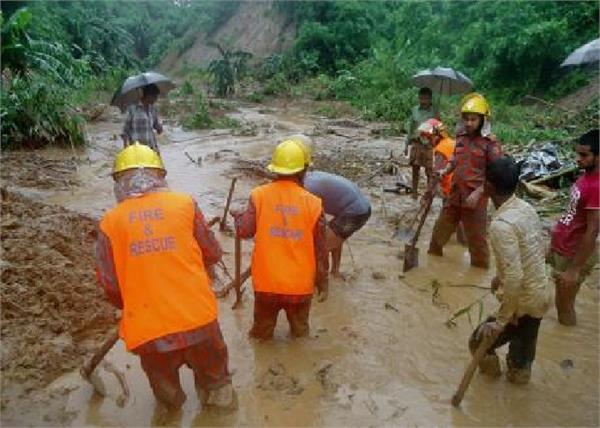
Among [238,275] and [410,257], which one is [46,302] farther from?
[410,257]

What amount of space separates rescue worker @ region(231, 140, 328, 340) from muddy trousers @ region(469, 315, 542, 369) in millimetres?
1143

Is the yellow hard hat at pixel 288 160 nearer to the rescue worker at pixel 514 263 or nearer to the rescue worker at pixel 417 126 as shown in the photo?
the rescue worker at pixel 514 263

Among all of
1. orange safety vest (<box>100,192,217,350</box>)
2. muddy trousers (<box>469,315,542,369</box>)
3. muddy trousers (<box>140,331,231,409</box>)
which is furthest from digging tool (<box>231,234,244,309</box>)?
muddy trousers (<box>469,315,542,369</box>)

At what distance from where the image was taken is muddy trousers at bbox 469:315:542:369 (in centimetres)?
379

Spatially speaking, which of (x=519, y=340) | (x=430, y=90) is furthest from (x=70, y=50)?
(x=519, y=340)

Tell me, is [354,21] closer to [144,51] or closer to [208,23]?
[208,23]

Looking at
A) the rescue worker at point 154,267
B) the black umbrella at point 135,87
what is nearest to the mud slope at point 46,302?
the rescue worker at point 154,267

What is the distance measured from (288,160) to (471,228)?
2647 millimetres

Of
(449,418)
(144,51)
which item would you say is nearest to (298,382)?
(449,418)

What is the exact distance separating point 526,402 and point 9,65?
10.9m

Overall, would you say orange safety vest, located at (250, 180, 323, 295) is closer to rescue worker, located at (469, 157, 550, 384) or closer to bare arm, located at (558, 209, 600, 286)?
rescue worker, located at (469, 157, 550, 384)

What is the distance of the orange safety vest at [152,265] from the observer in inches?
121

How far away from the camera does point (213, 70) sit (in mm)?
25125

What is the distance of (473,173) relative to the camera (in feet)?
19.2
